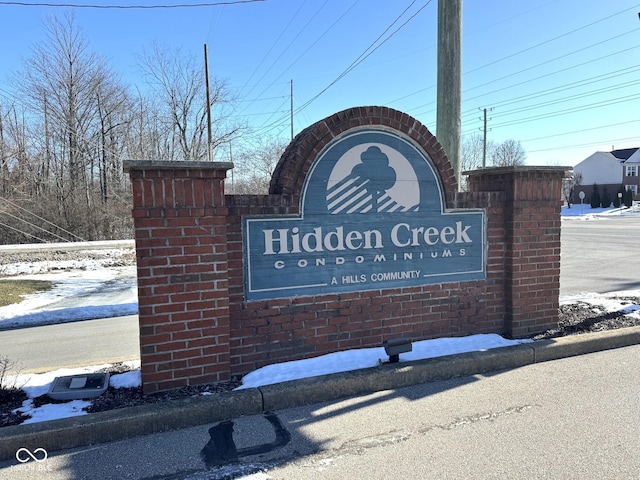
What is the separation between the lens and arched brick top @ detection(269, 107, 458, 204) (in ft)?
14.5

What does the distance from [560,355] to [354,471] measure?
3.08 metres

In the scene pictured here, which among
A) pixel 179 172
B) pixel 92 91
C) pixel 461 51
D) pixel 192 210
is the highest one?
pixel 92 91

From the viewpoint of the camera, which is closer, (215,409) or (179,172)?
(215,409)

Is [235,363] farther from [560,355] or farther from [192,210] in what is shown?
[560,355]

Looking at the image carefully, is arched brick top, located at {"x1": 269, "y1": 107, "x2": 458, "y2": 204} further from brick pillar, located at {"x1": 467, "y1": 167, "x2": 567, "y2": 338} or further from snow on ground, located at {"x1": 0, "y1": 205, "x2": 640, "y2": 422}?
snow on ground, located at {"x1": 0, "y1": 205, "x2": 640, "y2": 422}

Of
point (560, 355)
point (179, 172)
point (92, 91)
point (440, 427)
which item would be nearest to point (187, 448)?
point (440, 427)

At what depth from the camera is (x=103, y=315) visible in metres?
8.09

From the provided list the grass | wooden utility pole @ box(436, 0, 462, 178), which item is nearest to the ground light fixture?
wooden utility pole @ box(436, 0, 462, 178)

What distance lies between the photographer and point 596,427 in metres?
3.33

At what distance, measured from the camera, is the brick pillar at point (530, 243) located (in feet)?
17.3

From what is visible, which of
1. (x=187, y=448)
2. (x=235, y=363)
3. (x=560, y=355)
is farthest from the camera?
(x=560, y=355)

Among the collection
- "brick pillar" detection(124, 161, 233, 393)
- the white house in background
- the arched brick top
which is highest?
the white house in background

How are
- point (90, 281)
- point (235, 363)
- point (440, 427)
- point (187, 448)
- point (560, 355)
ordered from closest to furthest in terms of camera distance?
point (187, 448) < point (440, 427) < point (235, 363) < point (560, 355) < point (90, 281)

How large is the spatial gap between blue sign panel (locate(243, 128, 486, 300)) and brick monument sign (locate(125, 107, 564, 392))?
12 millimetres
